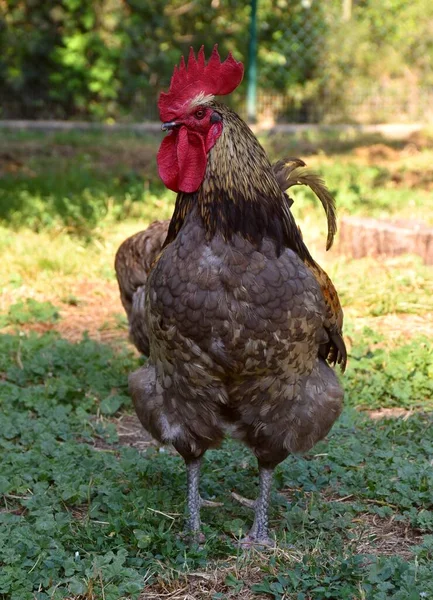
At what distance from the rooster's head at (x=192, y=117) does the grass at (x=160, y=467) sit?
1489mm

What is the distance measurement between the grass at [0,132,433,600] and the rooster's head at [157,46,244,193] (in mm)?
1489

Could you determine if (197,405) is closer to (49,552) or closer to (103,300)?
(49,552)

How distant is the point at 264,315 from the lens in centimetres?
317

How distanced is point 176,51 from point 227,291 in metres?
14.8

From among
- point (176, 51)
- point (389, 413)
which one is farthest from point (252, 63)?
point (389, 413)

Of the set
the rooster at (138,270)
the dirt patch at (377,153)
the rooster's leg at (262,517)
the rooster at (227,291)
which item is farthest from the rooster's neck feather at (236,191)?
the dirt patch at (377,153)

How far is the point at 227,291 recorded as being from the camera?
3.16 meters

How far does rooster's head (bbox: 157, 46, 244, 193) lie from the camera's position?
126 inches

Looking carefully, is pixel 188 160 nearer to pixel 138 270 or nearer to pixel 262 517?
pixel 262 517

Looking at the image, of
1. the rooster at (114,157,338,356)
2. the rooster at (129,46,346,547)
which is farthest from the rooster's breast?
the rooster at (114,157,338,356)

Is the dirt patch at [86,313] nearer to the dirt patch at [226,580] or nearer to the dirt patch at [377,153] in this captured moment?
the dirt patch at [226,580]

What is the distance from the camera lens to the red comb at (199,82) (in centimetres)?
325

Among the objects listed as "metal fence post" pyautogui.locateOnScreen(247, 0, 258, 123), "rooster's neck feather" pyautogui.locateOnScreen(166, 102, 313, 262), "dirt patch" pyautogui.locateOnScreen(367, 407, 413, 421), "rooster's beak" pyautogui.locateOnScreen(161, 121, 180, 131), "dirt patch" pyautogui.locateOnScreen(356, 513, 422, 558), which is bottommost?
"dirt patch" pyautogui.locateOnScreen(356, 513, 422, 558)

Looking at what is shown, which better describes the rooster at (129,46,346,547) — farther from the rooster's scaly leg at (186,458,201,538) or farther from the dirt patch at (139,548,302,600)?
the dirt patch at (139,548,302,600)
